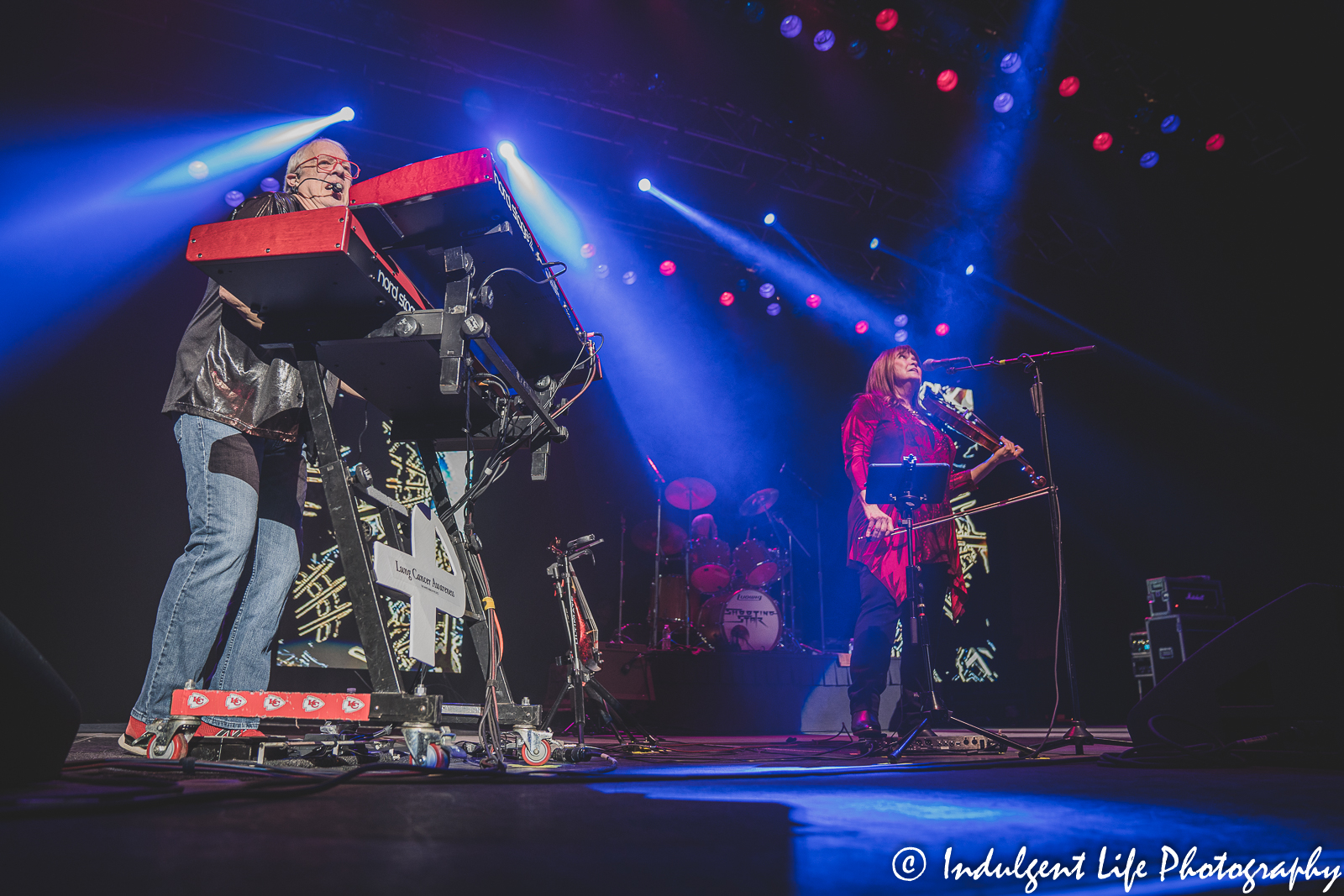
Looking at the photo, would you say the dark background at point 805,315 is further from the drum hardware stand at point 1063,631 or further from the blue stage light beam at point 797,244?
the drum hardware stand at point 1063,631

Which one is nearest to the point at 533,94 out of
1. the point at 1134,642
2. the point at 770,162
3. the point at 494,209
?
the point at 770,162

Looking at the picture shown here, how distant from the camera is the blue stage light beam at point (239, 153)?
203 inches

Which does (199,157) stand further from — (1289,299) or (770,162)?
(1289,299)

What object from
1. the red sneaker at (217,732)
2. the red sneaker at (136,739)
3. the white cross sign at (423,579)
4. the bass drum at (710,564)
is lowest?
the red sneaker at (136,739)

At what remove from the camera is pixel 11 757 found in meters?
1.28

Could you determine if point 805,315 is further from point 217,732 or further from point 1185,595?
point 217,732

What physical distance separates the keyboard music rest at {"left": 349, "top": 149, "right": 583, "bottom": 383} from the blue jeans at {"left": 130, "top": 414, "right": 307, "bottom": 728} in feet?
2.53

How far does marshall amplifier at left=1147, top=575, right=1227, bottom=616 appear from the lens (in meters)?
5.84

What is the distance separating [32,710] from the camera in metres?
1.29

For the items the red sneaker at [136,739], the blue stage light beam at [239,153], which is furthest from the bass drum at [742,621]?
the blue stage light beam at [239,153]

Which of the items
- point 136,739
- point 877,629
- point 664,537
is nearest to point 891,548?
point 877,629

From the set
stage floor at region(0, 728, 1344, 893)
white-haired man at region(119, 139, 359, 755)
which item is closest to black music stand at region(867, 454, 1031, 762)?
stage floor at region(0, 728, 1344, 893)

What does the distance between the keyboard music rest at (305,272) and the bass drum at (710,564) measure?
512 cm

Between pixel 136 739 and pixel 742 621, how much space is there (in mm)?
4853
